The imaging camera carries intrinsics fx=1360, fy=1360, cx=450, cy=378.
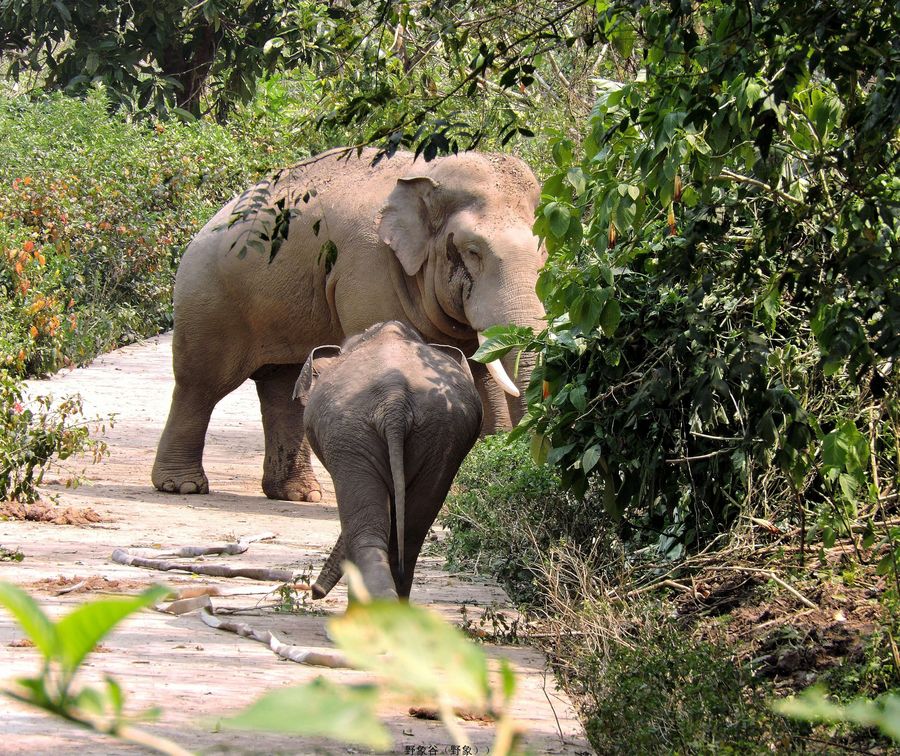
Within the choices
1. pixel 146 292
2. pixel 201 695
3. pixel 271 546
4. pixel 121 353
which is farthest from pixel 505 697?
pixel 146 292

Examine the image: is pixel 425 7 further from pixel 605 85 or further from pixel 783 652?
pixel 783 652

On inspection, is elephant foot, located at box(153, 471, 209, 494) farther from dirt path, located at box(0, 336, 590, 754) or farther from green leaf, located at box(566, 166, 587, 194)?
green leaf, located at box(566, 166, 587, 194)

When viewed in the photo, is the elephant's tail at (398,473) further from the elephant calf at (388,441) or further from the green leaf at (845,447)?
the green leaf at (845,447)

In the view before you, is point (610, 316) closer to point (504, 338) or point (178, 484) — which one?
point (504, 338)

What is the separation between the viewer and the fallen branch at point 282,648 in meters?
5.18

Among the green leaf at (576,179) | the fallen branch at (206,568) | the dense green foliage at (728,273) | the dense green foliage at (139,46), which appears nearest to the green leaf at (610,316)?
the dense green foliage at (728,273)

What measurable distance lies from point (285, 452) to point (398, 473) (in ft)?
20.8

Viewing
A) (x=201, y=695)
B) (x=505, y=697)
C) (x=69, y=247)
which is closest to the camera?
(x=505, y=697)

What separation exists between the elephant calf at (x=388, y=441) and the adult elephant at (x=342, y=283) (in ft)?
11.1

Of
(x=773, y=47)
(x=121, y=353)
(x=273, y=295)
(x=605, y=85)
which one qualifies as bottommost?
(x=121, y=353)

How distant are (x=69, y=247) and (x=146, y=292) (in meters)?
1.84

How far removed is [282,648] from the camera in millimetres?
5328

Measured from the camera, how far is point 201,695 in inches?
176

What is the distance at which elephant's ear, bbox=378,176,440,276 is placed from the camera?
10734 millimetres
